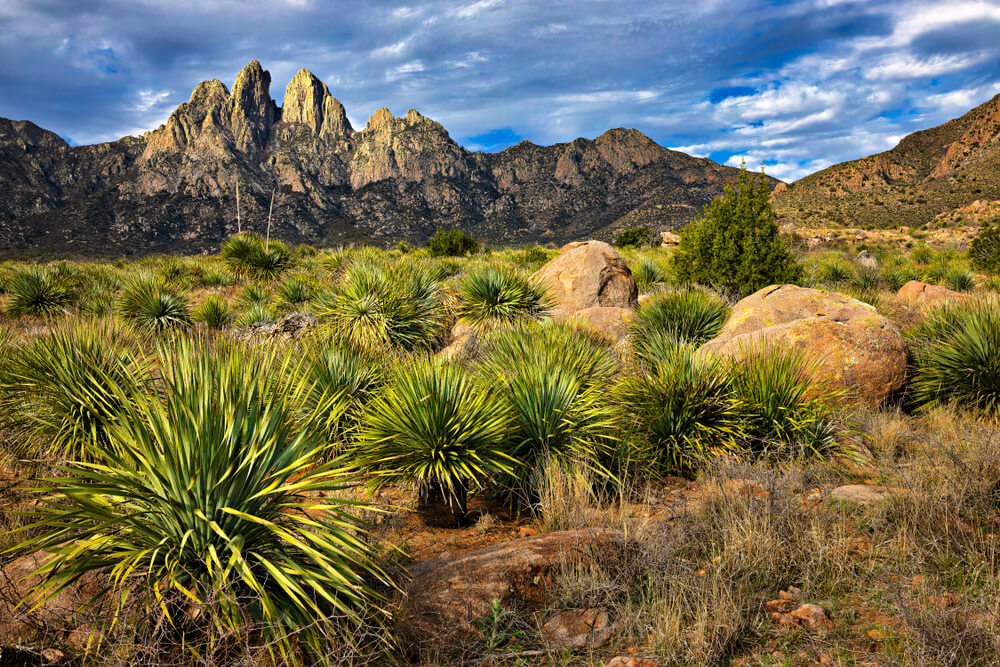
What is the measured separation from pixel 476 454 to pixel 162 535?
8.44 ft

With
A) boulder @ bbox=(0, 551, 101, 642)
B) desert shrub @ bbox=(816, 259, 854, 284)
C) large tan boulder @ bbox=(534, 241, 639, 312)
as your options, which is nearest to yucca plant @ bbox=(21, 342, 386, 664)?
boulder @ bbox=(0, 551, 101, 642)

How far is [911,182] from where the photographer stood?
71.9m

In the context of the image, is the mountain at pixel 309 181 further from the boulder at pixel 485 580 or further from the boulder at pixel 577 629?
the boulder at pixel 577 629

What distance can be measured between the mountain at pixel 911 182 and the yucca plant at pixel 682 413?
2307 inches

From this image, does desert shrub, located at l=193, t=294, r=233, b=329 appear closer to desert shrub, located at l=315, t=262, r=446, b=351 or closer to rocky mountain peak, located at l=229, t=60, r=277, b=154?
desert shrub, located at l=315, t=262, r=446, b=351

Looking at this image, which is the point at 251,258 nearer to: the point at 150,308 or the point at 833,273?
the point at 150,308

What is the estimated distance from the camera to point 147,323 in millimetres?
11953

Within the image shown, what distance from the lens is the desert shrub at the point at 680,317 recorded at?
9.72 m

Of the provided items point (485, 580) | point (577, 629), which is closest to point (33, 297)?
point (485, 580)

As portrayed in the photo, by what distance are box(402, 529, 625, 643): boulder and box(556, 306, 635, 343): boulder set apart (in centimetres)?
629

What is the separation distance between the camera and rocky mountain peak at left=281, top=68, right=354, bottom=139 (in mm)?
161125

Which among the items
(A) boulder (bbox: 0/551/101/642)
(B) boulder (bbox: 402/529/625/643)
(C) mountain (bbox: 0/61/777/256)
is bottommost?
(B) boulder (bbox: 402/529/625/643)

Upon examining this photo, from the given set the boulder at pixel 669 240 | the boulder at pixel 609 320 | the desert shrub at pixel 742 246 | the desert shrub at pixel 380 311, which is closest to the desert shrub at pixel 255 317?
the desert shrub at pixel 380 311

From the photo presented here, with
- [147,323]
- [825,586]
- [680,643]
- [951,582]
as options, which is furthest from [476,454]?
[147,323]
